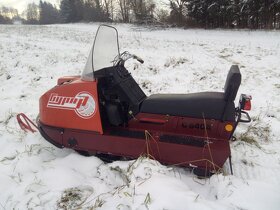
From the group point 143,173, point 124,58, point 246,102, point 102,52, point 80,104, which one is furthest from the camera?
point 124,58

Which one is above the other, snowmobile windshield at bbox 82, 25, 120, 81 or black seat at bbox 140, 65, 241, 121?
snowmobile windshield at bbox 82, 25, 120, 81

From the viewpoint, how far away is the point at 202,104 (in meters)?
2.70

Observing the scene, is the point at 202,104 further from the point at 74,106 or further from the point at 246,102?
the point at 74,106

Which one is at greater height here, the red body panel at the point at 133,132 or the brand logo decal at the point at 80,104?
the brand logo decal at the point at 80,104

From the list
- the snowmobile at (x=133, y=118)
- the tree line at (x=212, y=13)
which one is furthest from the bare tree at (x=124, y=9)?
Answer: the snowmobile at (x=133, y=118)

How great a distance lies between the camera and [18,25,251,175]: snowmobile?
264 cm

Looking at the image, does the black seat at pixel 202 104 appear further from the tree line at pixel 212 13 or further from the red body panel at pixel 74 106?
the tree line at pixel 212 13

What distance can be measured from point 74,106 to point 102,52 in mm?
691

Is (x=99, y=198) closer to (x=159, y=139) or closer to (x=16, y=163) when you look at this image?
(x=159, y=139)

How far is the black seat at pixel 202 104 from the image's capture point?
2.55 m

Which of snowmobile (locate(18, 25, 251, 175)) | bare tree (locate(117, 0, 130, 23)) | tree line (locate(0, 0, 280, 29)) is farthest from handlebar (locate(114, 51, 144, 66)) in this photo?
bare tree (locate(117, 0, 130, 23))

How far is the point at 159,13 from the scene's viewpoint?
827 inches

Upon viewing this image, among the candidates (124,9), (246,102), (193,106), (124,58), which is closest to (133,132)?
(193,106)

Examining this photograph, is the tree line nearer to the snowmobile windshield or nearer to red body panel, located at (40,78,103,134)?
the snowmobile windshield
